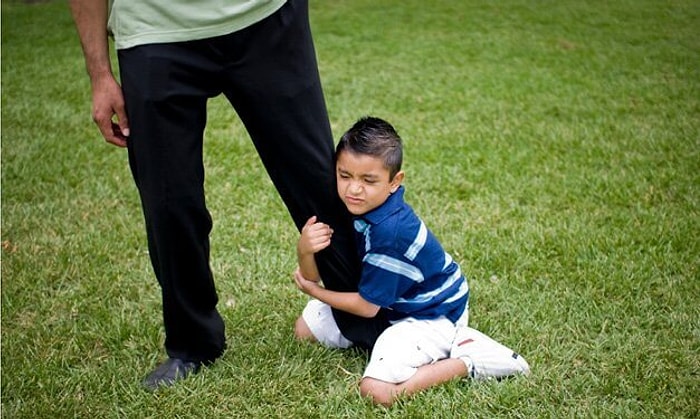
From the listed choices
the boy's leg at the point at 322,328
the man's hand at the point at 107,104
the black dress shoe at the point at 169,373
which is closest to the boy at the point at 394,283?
the boy's leg at the point at 322,328

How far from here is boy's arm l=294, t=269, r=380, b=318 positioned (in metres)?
2.52

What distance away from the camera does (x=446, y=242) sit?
145 inches

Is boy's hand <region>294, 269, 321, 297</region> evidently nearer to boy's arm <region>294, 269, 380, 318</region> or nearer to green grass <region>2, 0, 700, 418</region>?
boy's arm <region>294, 269, 380, 318</region>

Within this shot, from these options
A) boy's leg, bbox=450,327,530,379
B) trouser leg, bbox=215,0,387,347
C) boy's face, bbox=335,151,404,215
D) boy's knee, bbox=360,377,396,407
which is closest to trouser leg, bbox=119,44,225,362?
trouser leg, bbox=215,0,387,347

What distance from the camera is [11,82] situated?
22.0ft

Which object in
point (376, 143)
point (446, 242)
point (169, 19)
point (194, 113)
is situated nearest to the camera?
point (169, 19)

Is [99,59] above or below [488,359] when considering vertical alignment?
above

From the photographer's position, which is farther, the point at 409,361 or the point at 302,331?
the point at 302,331

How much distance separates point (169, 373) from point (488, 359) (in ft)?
3.64

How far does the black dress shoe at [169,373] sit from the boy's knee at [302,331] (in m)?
0.41

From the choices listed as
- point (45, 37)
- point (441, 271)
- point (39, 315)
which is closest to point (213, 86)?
point (441, 271)

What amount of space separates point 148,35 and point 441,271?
1.23m

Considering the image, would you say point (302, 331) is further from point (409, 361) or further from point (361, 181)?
point (361, 181)

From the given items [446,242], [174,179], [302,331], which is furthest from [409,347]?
[446,242]
